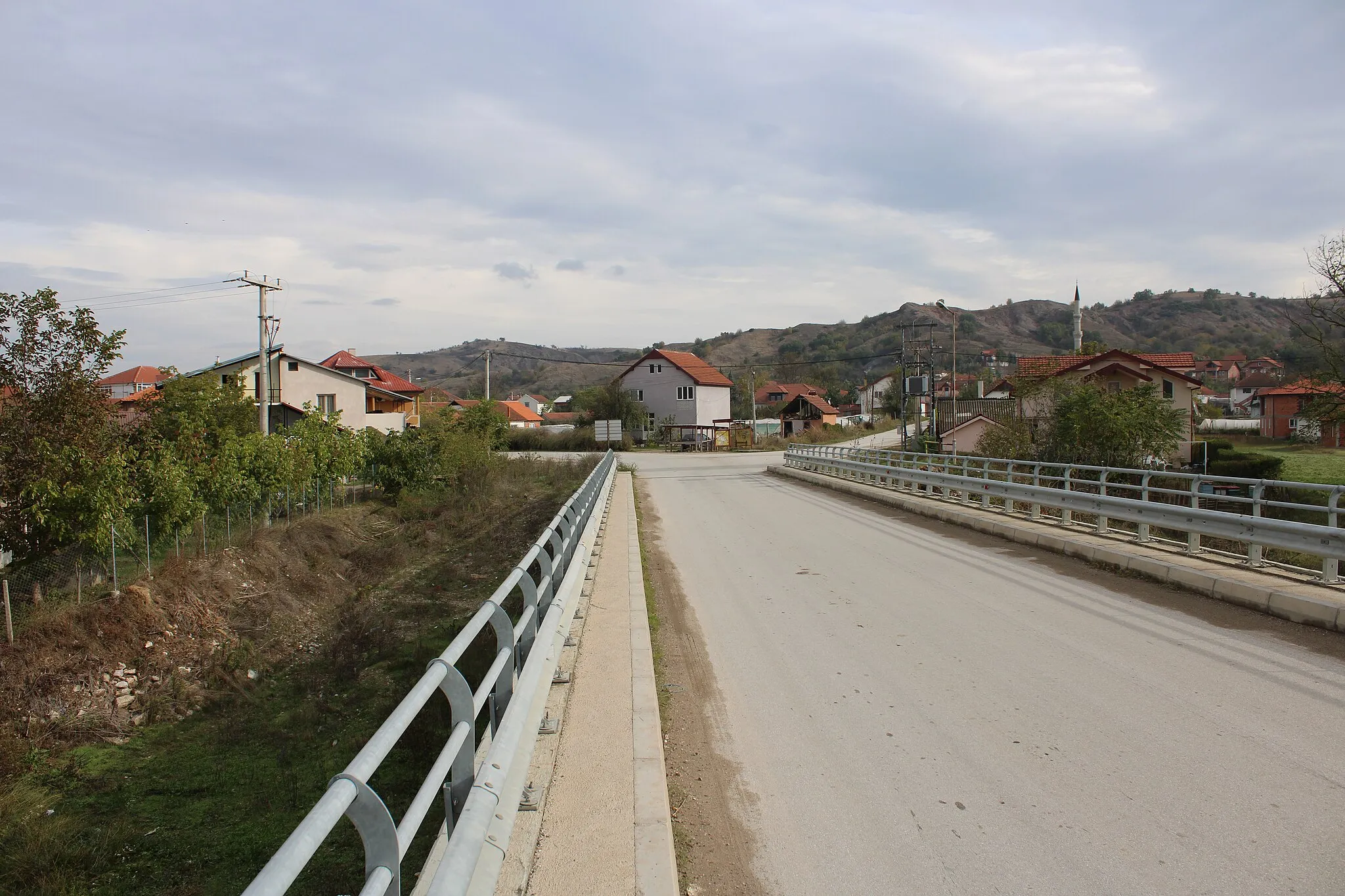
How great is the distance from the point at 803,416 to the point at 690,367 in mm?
23048

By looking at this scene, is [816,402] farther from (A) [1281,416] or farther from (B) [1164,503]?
(B) [1164,503]

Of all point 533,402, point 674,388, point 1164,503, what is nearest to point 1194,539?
point 1164,503

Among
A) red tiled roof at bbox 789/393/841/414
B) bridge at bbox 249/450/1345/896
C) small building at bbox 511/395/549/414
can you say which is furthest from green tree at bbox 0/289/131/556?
small building at bbox 511/395/549/414

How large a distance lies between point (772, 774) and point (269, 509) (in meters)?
22.0

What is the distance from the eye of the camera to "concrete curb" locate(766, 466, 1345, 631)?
8.44 meters

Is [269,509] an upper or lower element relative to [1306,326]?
lower

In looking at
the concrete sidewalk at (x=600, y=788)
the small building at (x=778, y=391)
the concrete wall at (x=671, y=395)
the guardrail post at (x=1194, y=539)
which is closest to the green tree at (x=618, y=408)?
the concrete wall at (x=671, y=395)

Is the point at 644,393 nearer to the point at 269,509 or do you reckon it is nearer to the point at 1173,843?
the point at 269,509

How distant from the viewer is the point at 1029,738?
18.6ft

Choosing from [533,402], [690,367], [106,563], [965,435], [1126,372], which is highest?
[690,367]

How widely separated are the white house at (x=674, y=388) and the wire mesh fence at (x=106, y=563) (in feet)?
215

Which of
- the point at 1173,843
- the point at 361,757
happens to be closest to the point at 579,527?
the point at 1173,843

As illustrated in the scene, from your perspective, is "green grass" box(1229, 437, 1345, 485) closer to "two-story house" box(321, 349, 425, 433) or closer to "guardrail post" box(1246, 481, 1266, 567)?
"guardrail post" box(1246, 481, 1266, 567)

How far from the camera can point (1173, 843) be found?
4172mm
